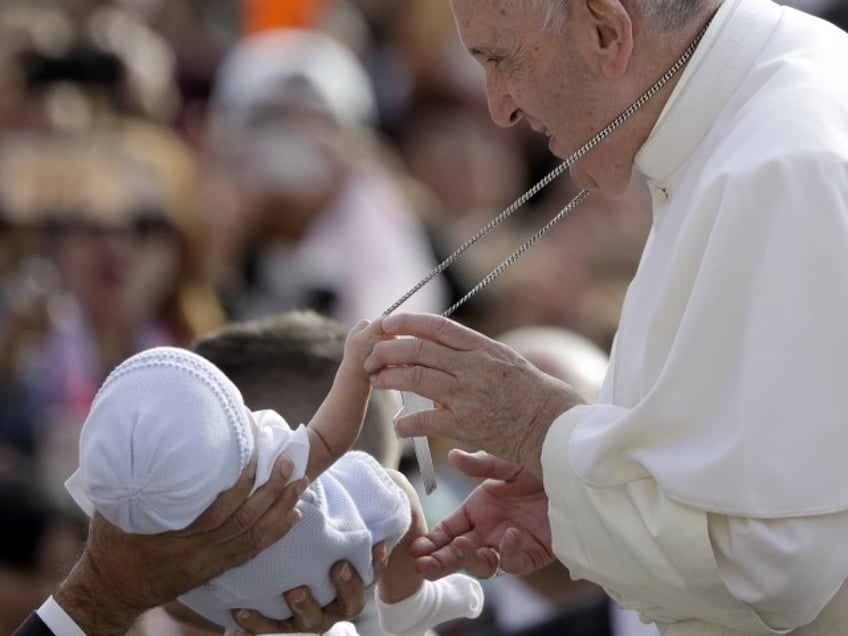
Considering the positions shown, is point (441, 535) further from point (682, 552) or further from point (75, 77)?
point (75, 77)

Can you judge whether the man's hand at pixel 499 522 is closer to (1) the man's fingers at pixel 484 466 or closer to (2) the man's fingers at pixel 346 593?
(1) the man's fingers at pixel 484 466

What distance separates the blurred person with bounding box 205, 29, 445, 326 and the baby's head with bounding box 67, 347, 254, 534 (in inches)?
144

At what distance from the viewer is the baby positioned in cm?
304

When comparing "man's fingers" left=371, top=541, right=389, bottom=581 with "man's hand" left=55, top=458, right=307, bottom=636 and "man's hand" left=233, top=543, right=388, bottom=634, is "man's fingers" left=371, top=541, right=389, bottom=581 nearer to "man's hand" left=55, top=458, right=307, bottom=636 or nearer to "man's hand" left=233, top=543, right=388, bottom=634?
"man's hand" left=233, top=543, right=388, bottom=634

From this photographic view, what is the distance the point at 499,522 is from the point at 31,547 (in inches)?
99.3

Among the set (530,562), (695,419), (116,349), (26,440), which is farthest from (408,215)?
(695,419)

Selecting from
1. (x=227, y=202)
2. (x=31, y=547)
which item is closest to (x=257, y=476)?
(x=31, y=547)

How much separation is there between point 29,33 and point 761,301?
17.9 feet

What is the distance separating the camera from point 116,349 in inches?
263

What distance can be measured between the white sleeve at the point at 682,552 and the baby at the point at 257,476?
1.08 feet

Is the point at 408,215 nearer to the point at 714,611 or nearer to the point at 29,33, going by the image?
the point at 29,33

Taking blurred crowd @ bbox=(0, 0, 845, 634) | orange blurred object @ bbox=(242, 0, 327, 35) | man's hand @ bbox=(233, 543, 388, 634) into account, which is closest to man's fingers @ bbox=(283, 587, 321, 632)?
man's hand @ bbox=(233, 543, 388, 634)

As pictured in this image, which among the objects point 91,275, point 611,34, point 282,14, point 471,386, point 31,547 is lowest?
point 31,547

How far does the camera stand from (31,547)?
5832mm
